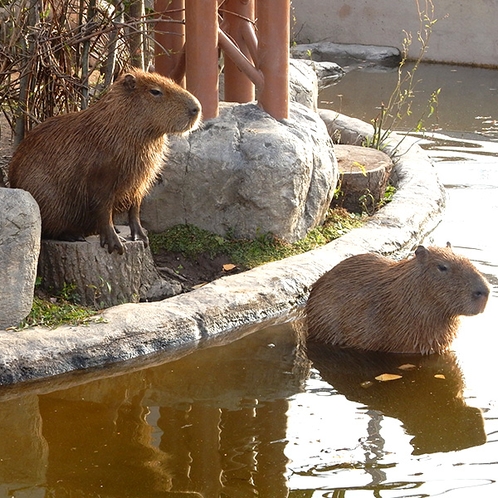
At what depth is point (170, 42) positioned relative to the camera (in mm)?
7824

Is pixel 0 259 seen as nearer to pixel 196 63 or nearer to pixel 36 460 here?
pixel 36 460

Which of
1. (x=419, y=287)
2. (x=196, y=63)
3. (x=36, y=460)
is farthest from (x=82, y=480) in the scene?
(x=196, y=63)

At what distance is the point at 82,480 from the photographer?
4.35 meters

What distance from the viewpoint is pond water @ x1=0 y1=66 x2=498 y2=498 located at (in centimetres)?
436

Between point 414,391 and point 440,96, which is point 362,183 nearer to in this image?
point 414,391

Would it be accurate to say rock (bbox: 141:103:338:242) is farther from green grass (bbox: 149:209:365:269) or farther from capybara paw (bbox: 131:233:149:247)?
capybara paw (bbox: 131:233:149:247)

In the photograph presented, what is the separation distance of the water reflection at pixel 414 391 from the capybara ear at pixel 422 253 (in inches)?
A: 23.5

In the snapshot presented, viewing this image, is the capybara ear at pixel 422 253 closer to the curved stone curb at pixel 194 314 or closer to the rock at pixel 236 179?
the curved stone curb at pixel 194 314

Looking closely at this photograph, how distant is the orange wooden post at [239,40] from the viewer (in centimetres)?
784

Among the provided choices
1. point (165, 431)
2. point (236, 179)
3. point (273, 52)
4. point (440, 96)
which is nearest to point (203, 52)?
point (273, 52)

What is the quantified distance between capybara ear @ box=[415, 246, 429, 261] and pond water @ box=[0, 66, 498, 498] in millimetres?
606

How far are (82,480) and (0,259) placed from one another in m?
1.65

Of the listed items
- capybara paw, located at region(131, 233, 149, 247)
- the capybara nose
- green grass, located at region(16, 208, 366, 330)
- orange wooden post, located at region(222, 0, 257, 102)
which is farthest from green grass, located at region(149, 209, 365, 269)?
the capybara nose

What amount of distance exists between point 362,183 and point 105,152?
117 inches
